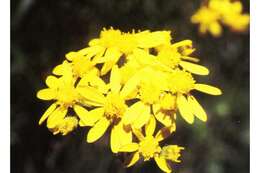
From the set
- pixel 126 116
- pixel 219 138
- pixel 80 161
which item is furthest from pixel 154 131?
pixel 219 138

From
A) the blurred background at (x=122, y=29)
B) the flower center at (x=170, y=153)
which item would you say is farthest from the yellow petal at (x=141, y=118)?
the blurred background at (x=122, y=29)

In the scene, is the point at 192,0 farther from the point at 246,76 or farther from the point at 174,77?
the point at 174,77

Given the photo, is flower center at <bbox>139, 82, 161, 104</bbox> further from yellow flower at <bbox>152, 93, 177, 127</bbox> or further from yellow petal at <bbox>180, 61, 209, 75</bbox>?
yellow petal at <bbox>180, 61, 209, 75</bbox>

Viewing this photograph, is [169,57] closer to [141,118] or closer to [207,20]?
[141,118]

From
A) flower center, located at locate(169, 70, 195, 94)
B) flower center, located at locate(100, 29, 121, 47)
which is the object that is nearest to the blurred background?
flower center, located at locate(100, 29, 121, 47)

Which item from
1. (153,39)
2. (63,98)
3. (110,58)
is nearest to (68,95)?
(63,98)
